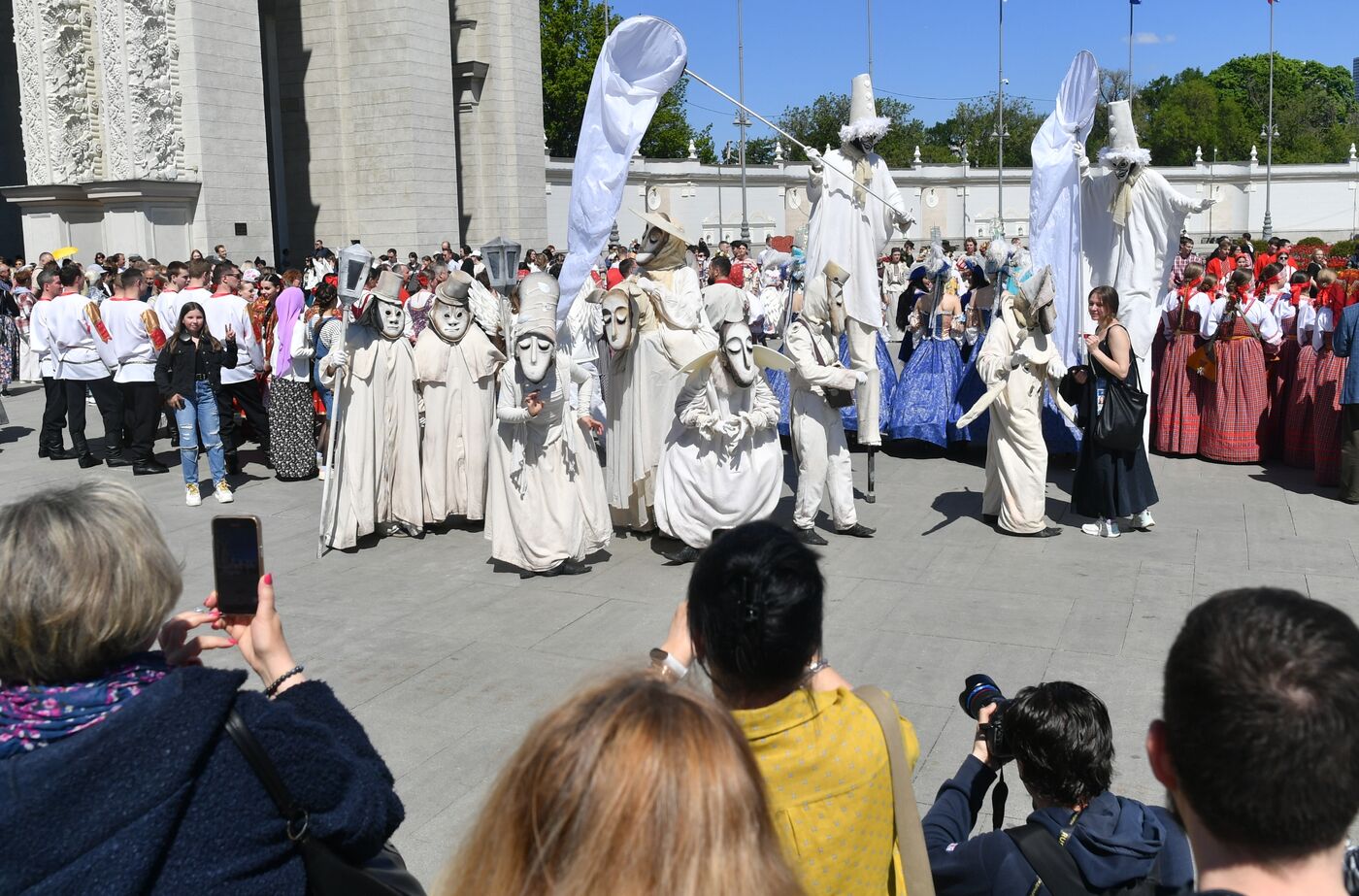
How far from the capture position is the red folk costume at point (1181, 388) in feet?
35.9

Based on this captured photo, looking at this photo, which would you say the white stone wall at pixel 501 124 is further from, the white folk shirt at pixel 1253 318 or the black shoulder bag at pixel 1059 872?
the black shoulder bag at pixel 1059 872

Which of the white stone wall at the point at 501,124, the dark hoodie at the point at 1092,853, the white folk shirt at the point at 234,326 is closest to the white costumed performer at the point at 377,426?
the white folk shirt at the point at 234,326

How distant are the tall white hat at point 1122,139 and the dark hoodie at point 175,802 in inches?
406

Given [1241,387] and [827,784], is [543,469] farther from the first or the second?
[1241,387]

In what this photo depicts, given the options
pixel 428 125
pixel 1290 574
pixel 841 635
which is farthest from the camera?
pixel 428 125

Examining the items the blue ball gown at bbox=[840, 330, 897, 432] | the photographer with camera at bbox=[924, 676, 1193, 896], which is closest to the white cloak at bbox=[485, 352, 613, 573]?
the blue ball gown at bbox=[840, 330, 897, 432]

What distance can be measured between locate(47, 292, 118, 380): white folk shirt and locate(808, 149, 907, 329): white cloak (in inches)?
279

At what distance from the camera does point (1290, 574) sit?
24.3ft

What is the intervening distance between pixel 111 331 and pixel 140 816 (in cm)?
1090

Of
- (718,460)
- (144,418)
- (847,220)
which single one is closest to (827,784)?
(718,460)

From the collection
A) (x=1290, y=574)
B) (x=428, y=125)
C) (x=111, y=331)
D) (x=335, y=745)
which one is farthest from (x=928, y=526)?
(x=428, y=125)

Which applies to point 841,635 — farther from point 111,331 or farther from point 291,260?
point 291,260

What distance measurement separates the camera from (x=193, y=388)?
9.88m

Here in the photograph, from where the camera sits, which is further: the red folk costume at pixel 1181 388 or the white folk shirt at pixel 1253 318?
the red folk costume at pixel 1181 388
